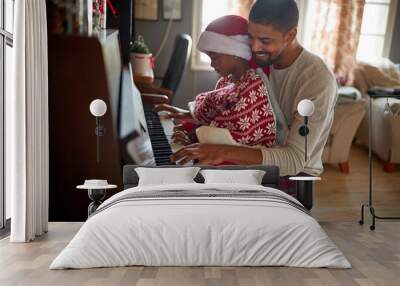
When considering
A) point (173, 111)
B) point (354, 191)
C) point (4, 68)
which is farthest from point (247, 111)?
point (4, 68)

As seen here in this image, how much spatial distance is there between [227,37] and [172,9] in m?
0.61

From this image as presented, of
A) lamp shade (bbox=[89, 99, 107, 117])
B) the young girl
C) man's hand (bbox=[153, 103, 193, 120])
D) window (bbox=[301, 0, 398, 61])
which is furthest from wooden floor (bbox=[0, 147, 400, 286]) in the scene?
man's hand (bbox=[153, 103, 193, 120])

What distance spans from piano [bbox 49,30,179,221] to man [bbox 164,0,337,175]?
0.36 meters


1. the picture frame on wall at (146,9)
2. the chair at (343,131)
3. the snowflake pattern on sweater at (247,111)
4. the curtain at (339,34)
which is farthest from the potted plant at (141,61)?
the chair at (343,131)

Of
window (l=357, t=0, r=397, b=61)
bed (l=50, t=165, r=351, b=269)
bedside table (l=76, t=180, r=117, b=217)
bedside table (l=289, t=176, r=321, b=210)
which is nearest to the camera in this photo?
bed (l=50, t=165, r=351, b=269)

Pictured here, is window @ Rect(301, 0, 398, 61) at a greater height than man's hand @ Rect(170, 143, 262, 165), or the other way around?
window @ Rect(301, 0, 398, 61)

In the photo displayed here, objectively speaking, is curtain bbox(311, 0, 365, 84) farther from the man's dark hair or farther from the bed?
the bed

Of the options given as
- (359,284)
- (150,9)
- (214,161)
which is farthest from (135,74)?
(359,284)

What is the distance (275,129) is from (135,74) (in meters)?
1.47

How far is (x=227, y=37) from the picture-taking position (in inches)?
200

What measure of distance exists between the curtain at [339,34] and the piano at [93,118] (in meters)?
1.68

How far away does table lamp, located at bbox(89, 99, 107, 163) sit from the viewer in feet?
16.5

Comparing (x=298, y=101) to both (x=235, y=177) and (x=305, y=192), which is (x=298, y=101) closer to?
(x=305, y=192)

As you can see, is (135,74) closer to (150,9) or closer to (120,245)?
(150,9)
